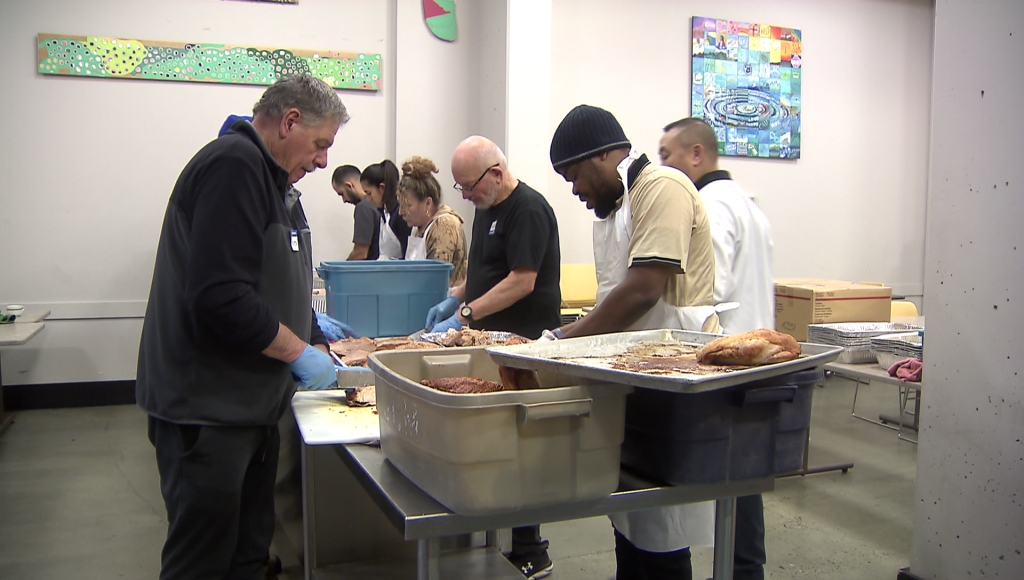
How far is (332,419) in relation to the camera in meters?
1.77

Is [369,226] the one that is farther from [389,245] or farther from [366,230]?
[389,245]

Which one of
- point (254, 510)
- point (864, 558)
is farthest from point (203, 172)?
point (864, 558)

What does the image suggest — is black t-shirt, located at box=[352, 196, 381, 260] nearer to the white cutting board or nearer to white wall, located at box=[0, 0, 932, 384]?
white wall, located at box=[0, 0, 932, 384]

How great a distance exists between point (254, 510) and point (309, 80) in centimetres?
108

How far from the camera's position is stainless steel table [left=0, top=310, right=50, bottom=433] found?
138 inches

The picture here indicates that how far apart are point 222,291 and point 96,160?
177 inches

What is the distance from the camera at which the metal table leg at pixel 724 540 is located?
4.98 feet

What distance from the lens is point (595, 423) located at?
119 cm

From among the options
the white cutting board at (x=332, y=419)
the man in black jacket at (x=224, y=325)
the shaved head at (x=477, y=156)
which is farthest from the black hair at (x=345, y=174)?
the man in black jacket at (x=224, y=325)

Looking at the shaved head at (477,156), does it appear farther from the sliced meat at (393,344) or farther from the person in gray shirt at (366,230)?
the person in gray shirt at (366,230)

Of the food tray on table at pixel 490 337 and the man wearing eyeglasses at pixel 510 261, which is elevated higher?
the man wearing eyeglasses at pixel 510 261

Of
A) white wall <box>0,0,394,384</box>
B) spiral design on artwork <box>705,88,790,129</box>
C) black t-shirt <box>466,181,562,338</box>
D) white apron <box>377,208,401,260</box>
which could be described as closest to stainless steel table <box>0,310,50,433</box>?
white wall <box>0,0,394,384</box>

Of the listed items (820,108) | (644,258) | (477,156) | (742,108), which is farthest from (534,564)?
(820,108)

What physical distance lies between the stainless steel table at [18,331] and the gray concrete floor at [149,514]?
0.50 ft
